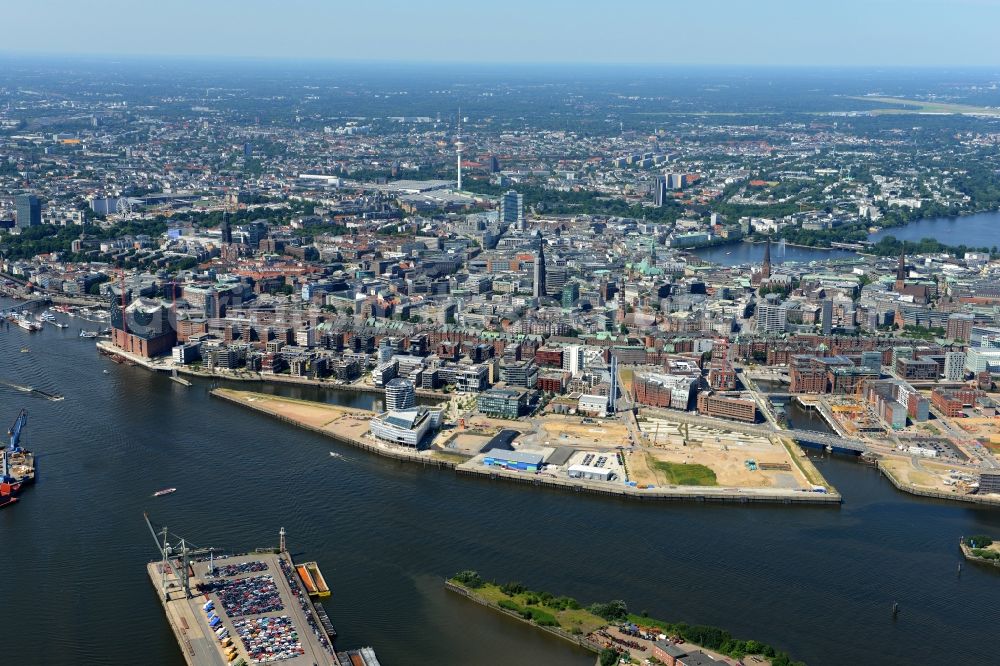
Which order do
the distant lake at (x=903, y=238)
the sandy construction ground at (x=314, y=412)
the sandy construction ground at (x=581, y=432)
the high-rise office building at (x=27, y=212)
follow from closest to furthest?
the sandy construction ground at (x=581, y=432), the sandy construction ground at (x=314, y=412), the distant lake at (x=903, y=238), the high-rise office building at (x=27, y=212)

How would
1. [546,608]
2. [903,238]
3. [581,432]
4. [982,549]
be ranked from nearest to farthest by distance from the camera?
[546,608] → [982,549] → [581,432] → [903,238]

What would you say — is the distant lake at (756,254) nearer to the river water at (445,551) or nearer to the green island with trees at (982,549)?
the river water at (445,551)

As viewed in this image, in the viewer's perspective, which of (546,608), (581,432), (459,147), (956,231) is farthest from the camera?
(459,147)

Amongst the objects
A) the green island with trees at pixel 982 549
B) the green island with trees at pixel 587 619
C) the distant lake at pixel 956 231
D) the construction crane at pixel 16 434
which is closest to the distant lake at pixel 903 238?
the distant lake at pixel 956 231

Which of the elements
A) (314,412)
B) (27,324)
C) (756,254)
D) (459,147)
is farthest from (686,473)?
(459,147)

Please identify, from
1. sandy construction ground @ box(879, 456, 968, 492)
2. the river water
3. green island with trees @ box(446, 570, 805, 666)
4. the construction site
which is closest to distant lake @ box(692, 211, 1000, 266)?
the construction site

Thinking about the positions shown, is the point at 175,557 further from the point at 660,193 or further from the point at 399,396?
the point at 660,193

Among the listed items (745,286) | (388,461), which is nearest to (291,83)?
(745,286)
